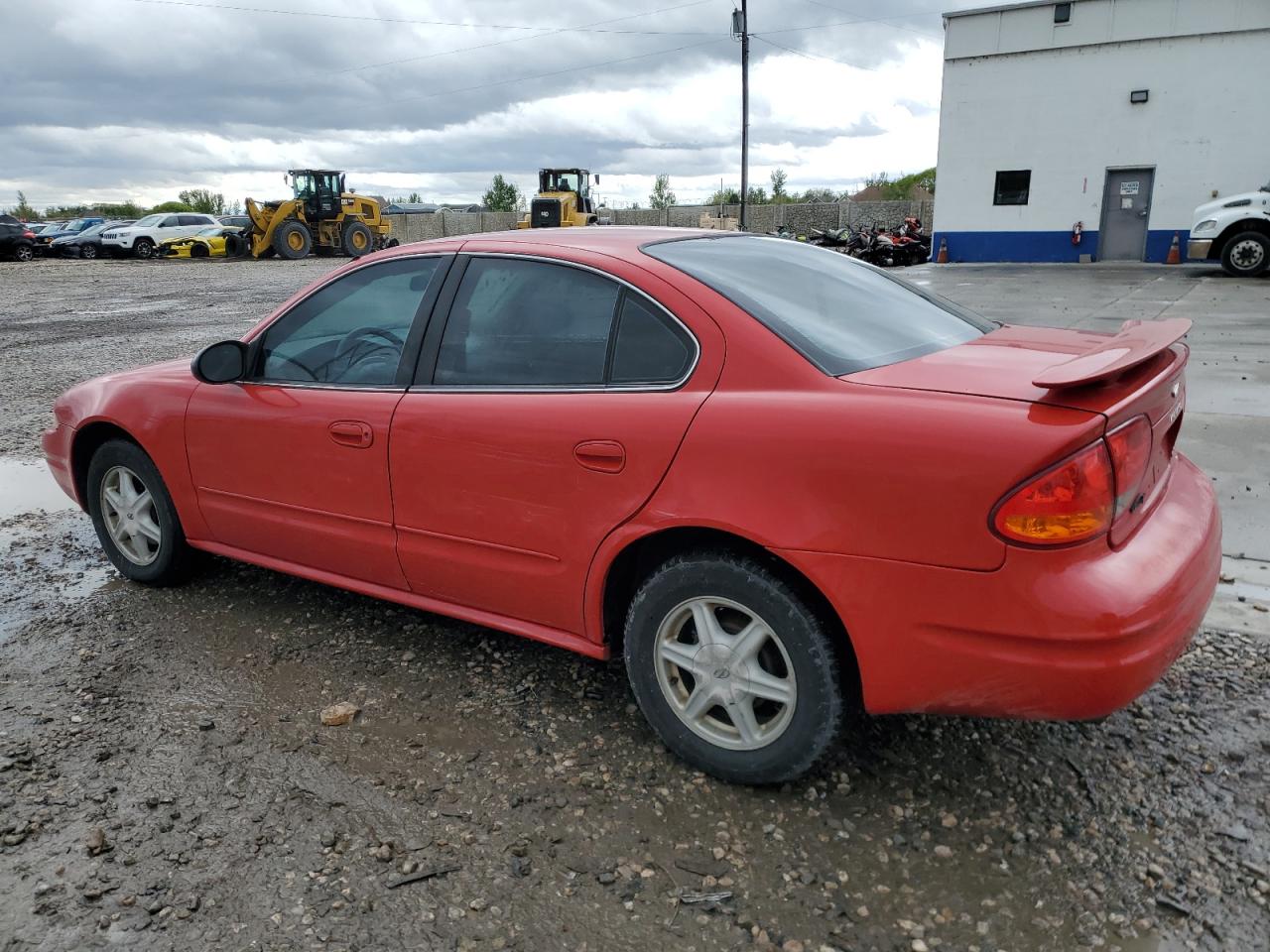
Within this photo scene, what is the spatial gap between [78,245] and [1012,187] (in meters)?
32.2

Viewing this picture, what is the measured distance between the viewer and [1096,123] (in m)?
21.8

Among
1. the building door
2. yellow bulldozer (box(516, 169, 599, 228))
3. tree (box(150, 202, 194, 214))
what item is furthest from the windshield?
tree (box(150, 202, 194, 214))

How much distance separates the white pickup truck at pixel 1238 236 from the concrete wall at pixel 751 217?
20.1 m

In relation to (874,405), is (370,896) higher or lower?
lower

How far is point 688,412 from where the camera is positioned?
2.54 metres

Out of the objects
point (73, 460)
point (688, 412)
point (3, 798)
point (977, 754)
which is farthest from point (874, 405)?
point (73, 460)

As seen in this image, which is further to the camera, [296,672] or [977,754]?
[296,672]

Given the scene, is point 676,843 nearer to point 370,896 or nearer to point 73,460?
point 370,896

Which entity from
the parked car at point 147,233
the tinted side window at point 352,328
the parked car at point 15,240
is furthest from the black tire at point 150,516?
the parked car at point 147,233

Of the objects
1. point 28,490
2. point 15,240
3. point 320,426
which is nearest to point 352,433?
point 320,426

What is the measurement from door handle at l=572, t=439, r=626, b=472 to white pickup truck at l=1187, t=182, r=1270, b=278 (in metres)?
18.1

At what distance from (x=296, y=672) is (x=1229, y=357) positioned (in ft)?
28.2

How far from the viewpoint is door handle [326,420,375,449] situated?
125 inches

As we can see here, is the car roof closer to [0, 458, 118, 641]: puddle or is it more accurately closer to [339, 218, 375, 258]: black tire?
[0, 458, 118, 641]: puddle
